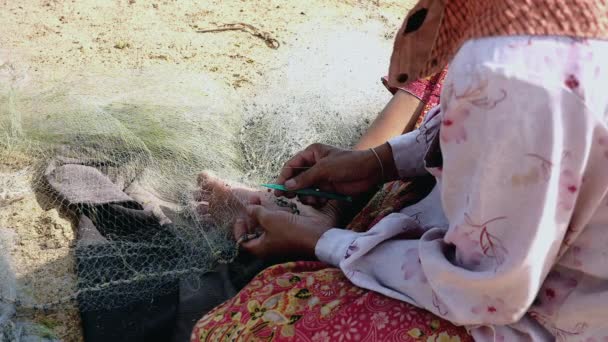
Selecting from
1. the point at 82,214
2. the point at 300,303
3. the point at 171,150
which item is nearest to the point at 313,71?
the point at 171,150

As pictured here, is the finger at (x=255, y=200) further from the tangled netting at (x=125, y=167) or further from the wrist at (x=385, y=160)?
the wrist at (x=385, y=160)

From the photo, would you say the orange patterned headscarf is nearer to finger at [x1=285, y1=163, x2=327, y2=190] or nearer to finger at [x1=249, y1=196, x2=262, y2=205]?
finger at [x1=285, y1=163, x2=327, y2=190]

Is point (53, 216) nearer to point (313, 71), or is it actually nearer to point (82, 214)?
point (82, 214)

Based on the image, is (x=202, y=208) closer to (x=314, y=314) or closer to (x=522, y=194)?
(x=314, y=314)

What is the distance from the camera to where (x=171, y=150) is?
7.89 ft

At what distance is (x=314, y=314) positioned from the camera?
4.82ft

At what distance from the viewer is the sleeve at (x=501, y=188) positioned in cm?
104

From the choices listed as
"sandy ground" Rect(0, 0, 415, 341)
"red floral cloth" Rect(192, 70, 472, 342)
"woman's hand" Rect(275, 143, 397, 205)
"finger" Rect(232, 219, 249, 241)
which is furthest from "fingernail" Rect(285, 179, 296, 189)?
"sandy ground" Rect(0, 0, 415, 341)

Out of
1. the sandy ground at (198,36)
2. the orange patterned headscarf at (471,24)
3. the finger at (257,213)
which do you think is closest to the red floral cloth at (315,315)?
the finger at (257,213)

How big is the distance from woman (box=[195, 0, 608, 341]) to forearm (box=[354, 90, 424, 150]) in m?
0.79

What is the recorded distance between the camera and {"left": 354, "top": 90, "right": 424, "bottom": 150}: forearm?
228 centimetres

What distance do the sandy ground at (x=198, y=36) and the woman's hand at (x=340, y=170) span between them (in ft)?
2.96

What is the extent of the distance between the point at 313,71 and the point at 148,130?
35.8 inches

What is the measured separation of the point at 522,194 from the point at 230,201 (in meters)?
1.26
